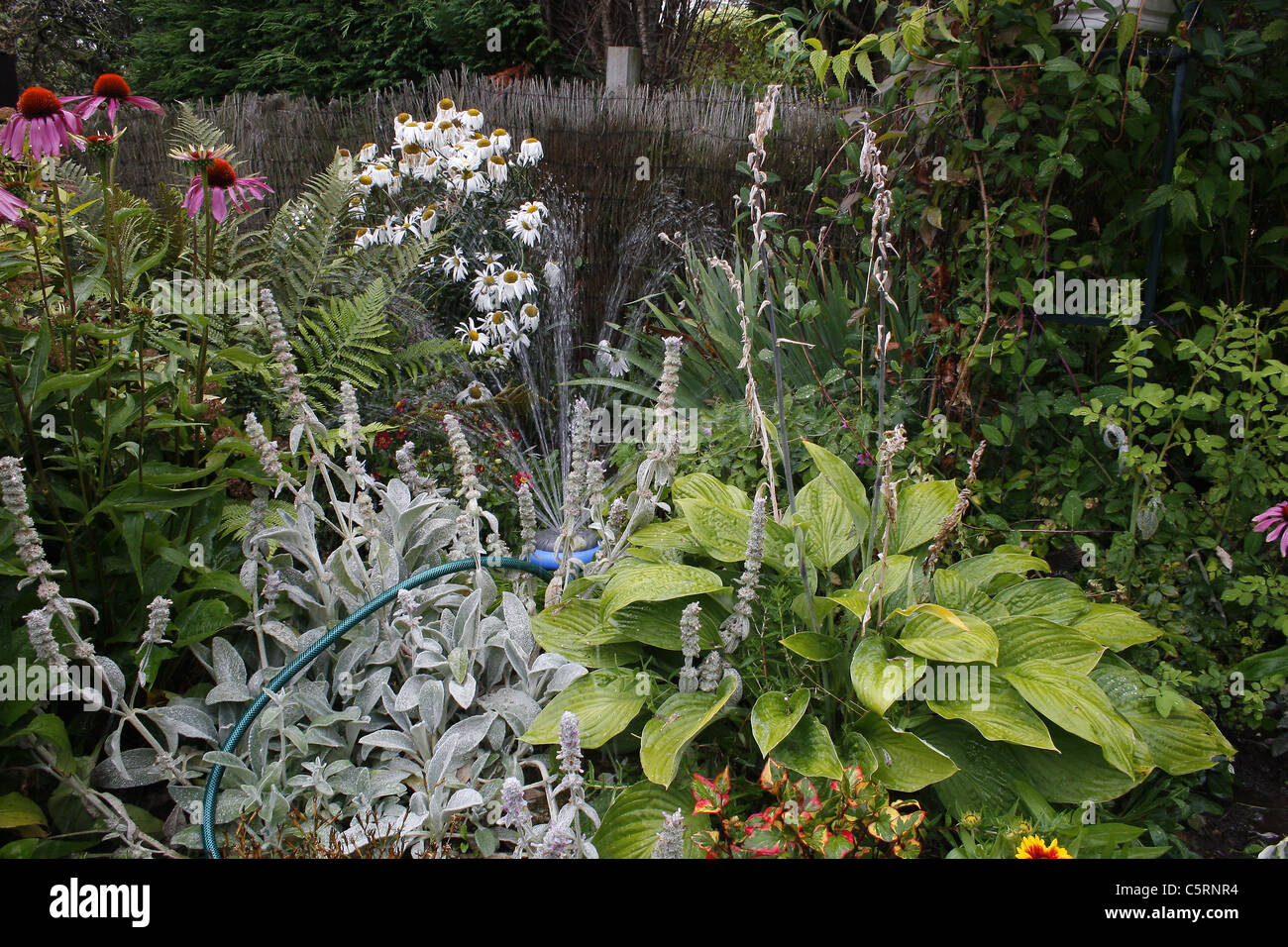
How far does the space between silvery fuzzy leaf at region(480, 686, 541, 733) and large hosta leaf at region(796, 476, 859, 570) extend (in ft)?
2.45

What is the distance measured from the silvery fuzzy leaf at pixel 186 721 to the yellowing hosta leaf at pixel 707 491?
47.2 inches

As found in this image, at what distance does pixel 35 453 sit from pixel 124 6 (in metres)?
15.4

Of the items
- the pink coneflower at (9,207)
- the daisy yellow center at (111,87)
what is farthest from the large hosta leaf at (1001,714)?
the daisy yellow center at (111,87)

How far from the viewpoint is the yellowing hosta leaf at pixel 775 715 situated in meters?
1.63

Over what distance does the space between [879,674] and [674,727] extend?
0.42 metres

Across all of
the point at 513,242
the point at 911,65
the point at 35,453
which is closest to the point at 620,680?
the point at 35,453

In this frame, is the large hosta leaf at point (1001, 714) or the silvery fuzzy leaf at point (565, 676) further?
the silvery fuzzy leaf at point (565, 676)

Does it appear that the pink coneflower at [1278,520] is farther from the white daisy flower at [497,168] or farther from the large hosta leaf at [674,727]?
the white daisy flower at [497,168]

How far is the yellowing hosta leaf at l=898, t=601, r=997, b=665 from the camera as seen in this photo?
5.45 feet

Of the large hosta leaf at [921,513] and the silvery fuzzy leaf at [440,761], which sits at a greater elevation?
the large hosta leaf at [921,513]

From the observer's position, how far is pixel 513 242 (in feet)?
14.0

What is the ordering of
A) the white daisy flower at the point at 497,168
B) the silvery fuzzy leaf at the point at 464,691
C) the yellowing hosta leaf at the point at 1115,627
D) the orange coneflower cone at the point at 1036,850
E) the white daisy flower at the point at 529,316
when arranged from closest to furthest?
the orange coneflower cone at the point at 1036,850 < the silvery fuzzy leaf at the point at 464,691 < the yellowing hosta leaf at the point at 1115,627 < the white daisy flower at the point at 529,316 < the white daisy flower at the point at 497,168

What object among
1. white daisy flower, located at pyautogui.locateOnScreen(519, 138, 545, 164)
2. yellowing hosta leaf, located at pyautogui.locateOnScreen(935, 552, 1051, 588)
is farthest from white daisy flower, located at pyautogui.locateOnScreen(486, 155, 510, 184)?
yellowing hosta leaf, located at pyautogui.locateOnScreen(935, 552, 1051, 588)
